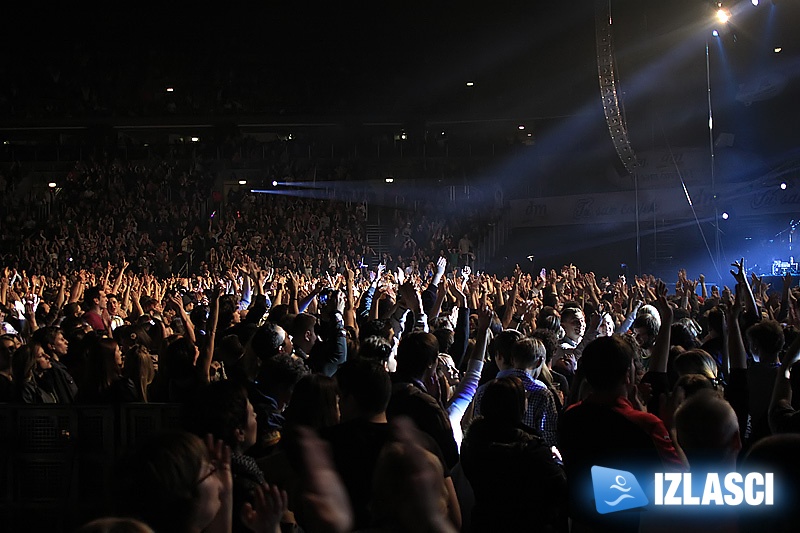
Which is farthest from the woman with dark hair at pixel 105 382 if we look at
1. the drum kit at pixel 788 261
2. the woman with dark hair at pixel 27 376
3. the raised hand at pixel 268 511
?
the drum kit at pixel 788 261

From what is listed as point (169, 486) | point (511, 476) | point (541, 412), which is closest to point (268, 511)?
point (169, 486)

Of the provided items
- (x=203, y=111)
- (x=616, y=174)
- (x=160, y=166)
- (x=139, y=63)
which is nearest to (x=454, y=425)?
(x=616, y=174)

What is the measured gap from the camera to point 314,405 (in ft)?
10.7

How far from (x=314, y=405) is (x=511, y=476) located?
0.76 metres

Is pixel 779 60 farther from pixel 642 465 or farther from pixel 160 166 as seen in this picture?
pixel 642 465

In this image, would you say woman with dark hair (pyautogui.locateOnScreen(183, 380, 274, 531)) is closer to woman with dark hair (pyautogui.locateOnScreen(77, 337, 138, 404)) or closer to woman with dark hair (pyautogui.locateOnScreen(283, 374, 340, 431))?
woman with dark hair (pyautogui.locateOnScreen(283, 374, 340, 431))

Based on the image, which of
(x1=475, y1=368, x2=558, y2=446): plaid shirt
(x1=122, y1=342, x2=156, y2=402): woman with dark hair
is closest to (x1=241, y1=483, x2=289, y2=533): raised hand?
(x1=475, y1=368, x2=558, y2=446): plaid shirt

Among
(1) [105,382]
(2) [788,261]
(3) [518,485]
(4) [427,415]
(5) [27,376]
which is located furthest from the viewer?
(2) [788,261]

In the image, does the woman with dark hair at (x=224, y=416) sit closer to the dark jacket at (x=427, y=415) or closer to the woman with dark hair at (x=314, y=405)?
the woman with dark hair at (x=314, y=405)

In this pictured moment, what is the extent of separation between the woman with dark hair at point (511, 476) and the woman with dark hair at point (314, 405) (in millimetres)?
540

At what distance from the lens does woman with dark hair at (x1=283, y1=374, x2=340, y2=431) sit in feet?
10.6

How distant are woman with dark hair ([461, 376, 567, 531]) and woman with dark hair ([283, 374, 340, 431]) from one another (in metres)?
0.54

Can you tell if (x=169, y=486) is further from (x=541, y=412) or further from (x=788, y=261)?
(x=788, y=261)

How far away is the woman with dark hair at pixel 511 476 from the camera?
3.18 meters
